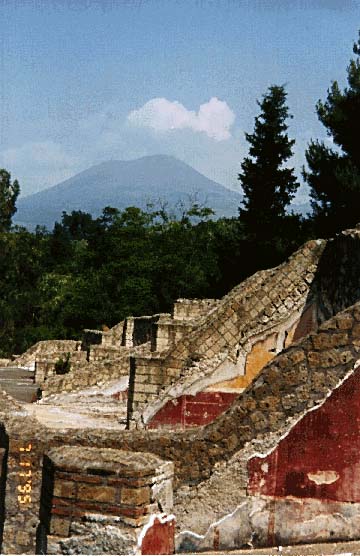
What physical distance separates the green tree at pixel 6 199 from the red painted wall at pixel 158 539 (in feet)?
163

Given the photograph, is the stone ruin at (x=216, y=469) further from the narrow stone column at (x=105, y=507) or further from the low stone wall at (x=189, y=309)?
the low stone wall at (x=189, y=309)

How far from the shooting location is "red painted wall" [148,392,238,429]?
1154 centimetres

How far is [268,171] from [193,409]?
22.5m

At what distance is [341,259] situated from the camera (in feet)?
39.0

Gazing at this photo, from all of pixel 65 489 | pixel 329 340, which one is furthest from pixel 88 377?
pixel 65 489

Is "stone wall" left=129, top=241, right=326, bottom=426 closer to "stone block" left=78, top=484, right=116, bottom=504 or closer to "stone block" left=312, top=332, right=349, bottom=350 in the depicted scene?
"stone block" left=312, top=332, right=349, bottom=350

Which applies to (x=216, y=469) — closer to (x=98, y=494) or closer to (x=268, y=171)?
(x=98, y=494)

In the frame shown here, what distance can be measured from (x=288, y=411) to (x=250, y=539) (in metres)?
1.00

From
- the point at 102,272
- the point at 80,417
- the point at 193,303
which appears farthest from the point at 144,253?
the point at 80,417

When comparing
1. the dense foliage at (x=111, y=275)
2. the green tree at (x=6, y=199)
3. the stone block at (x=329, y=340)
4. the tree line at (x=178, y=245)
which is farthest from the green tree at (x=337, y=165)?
the green tree at (x=6, y=199)

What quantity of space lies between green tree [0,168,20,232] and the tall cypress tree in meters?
24.0

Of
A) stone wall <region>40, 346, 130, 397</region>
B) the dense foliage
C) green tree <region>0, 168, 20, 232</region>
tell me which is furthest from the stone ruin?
green tree <region>0, 168, 20, 232</region>

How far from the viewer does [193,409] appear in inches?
458

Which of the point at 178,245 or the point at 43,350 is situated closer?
the point at 43,350
